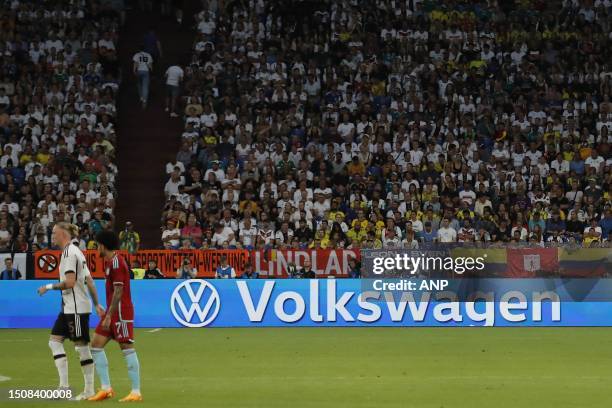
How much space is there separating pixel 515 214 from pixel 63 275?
1744 centimetres

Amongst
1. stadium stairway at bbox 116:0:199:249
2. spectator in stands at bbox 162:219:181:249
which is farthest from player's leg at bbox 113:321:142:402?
stadium stairway at bbox 116:0:199:249

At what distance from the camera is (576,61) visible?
35250 millimetres

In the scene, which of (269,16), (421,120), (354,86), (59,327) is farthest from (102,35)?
(59,327)

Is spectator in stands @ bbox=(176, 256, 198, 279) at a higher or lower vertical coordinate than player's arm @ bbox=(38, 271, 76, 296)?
lower

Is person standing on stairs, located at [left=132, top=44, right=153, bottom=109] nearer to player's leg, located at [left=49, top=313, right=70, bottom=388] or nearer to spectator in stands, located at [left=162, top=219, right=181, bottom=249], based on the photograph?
spectator in stands, located at [left=162, top=219, right=181, bottom=249]

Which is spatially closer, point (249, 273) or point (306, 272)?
point (249, 273)

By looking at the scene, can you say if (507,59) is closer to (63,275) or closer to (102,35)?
(102,35)

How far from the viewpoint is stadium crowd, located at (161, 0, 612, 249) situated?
28250mm

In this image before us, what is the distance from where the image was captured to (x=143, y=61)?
3478 centimetres

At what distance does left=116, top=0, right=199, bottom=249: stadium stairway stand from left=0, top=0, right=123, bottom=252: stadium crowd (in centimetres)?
92

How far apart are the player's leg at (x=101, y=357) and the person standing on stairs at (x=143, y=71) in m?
22.4

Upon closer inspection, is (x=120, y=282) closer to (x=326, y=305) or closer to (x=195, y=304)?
(x=195, y=304)

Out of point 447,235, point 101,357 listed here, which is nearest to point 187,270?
point 447,235

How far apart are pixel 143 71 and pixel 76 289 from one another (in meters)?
22.1
